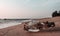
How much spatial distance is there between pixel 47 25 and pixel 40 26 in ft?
0.26

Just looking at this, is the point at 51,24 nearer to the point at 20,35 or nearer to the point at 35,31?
the point at 35,31

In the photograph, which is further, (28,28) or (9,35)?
(28,28)

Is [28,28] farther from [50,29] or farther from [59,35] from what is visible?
[59,35]

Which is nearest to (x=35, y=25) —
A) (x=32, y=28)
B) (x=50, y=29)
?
(x=32, y=28)

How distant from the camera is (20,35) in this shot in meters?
1.68

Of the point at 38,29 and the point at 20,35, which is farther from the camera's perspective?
the point at 38,29

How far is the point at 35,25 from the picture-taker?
79.0 inches

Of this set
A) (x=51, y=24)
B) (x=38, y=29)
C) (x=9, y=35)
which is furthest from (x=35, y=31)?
(x=9, y=35)

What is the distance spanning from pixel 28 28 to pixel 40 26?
0.43 ft

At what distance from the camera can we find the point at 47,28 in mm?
2029

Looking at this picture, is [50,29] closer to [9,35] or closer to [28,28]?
[28,28]

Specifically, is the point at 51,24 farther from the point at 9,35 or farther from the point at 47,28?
the point at 9,35

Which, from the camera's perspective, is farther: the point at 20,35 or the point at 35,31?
the point at 35,31

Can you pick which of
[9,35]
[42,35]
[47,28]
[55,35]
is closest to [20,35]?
[9,35]
